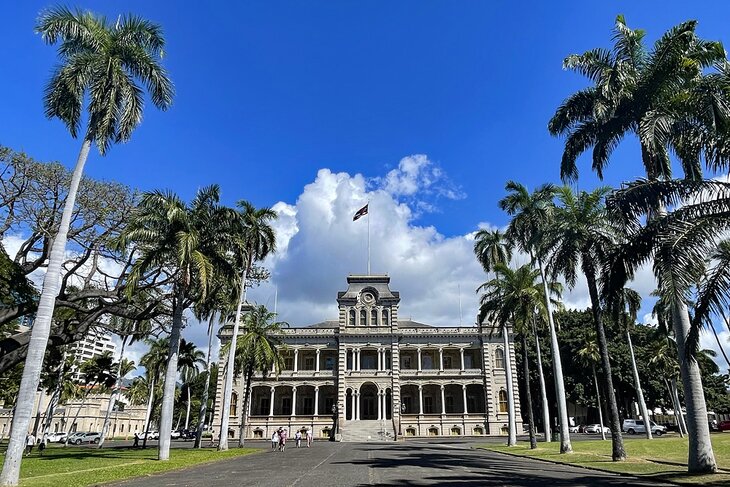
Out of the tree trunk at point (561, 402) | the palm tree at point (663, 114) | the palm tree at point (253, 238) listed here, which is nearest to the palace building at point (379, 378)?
the palm tree at point (253, 238)

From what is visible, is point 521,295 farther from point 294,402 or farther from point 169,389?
point 294,402

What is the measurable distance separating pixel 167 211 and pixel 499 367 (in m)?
43.5

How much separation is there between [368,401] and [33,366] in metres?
46.7

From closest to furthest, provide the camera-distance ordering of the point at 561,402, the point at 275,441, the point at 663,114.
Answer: the point at 663,114, the point at 561,402, the point at 275,441

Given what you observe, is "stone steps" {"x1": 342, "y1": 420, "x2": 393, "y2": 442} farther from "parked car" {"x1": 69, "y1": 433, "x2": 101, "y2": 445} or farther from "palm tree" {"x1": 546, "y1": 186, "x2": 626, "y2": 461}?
"parked car" {"x1": 69, "y1": 433, "x2": 101, "y2": 445}

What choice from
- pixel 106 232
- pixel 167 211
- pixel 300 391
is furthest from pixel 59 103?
pixel 300 391

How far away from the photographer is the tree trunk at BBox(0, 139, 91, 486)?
537 inches

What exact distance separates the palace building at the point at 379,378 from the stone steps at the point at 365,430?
854 mm

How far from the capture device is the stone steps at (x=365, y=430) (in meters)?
49.8

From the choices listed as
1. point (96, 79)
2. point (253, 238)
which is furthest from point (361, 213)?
point (96, 79)

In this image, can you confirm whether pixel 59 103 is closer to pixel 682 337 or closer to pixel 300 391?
pixel 682 337

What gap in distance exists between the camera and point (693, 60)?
16.5m

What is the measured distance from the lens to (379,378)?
55.1m

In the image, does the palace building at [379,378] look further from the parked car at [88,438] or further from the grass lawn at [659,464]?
the grass lawn at [659,464]
